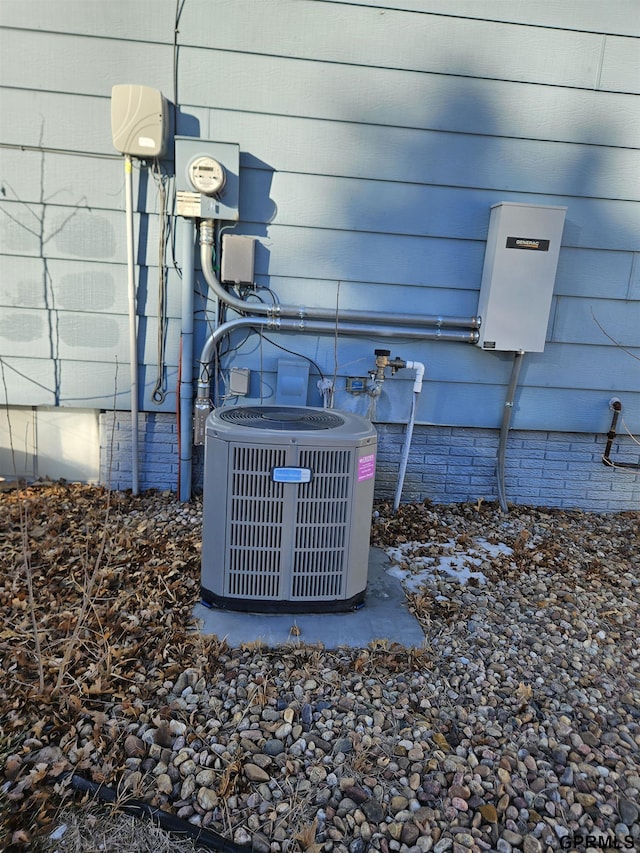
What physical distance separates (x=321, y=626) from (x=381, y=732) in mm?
545

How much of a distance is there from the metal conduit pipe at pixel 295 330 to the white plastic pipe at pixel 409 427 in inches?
7.4

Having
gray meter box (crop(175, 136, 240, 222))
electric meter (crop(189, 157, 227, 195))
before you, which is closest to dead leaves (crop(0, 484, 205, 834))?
gray meter box (crop(175, 136, 240, 222))

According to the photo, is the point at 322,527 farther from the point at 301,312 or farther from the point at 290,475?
the point at 301,312

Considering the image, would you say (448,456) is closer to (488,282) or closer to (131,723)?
(488,282)

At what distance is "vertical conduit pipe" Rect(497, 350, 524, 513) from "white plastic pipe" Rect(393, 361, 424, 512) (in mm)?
568

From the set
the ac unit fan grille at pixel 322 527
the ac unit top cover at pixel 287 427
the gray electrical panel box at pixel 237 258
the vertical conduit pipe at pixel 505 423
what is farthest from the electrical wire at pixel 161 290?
the vertical conduit pipe at pixel 505 423

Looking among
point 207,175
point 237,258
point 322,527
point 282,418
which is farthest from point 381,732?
point 207,175

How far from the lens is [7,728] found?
4.87ft

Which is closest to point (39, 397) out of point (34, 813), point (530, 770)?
point (34, 813)

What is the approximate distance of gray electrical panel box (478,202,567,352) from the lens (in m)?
2.99

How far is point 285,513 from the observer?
2049 mm

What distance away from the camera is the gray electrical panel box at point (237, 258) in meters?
2.96

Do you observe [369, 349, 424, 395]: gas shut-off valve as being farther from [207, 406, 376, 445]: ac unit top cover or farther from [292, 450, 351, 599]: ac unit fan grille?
[292, 450, 351, 599]: ac unit fan grille

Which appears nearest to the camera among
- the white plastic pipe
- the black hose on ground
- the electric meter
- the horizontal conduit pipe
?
the black hose on ground
